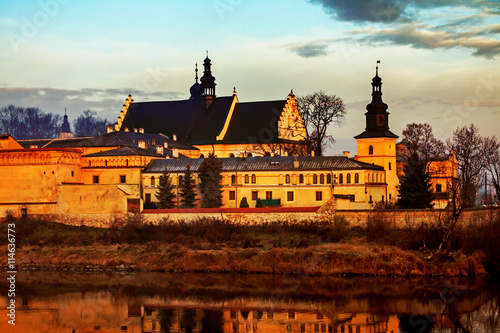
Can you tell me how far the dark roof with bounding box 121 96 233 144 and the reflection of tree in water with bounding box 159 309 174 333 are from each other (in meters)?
37.3

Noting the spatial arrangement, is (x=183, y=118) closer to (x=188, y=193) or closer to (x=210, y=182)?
(x=210, y=182)

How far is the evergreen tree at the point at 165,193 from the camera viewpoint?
169 ft

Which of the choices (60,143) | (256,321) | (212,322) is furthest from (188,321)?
(60,143)

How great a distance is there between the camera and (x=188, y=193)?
170ft

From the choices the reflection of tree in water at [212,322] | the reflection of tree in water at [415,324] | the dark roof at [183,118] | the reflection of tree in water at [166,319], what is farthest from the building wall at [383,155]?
the reflection of tree in water at [166,319]

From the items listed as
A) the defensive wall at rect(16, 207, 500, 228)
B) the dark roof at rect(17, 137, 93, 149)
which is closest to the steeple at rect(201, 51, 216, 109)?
the dark roof at rect(17, 137, 93, 149)

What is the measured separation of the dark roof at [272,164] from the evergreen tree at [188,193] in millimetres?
1817

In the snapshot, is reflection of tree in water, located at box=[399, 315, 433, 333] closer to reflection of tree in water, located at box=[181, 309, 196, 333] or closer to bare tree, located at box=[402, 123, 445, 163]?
reflection of tree in water, located at box=[181, 309, 196, 333]

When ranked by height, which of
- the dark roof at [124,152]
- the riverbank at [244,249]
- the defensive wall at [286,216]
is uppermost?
the dark roof at [124,152]

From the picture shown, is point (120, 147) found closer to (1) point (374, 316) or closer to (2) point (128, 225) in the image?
(2) point (128, 225)

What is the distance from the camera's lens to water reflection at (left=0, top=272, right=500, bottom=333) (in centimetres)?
2934

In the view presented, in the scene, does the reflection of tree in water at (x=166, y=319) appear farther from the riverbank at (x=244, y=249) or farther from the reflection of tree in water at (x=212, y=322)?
the riverbank at (x=244, y=249)

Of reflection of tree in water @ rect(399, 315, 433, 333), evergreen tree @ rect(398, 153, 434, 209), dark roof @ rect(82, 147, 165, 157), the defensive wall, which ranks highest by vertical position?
dark roof @ rect(82, 147, 165, 157)

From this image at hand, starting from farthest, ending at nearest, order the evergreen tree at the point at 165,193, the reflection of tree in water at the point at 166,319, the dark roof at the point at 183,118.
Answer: the dark roof at the point at 183,118
the evergreen tree at the point at 165,193
the reflection of tree in water at the point at 166,319
